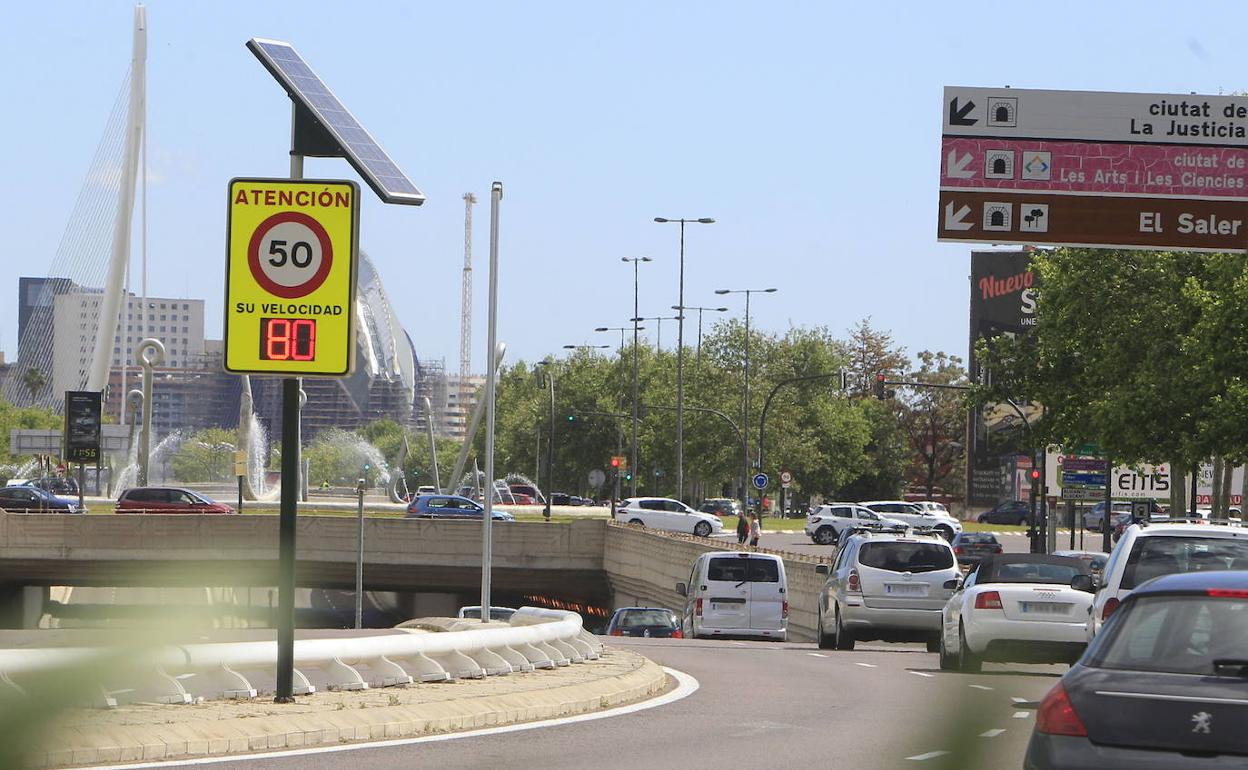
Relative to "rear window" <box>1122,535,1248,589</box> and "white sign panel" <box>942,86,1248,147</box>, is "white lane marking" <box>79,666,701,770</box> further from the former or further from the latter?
"white sign panel" <box>942,86,1248,147</box>

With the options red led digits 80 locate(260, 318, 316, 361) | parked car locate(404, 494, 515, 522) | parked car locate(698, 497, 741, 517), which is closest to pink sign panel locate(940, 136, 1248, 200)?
red led digits 80 locate(260, 318, 316, 361)

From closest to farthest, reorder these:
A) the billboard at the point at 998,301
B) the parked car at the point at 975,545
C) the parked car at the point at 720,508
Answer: the parked car at the point at 975,545, the billboard at the point at 998,301, the parked car at the point at 720,508

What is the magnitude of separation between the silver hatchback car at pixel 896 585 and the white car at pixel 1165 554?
1026 cm

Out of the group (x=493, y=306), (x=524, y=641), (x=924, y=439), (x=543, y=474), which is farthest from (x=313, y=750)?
(x=543, y=474)

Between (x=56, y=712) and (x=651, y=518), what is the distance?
73.4 m

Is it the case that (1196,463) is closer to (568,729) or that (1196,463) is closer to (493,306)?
(493,306)

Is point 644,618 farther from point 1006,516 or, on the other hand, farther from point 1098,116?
point 1006,516

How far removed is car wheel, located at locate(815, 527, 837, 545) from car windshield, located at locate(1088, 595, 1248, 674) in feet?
213

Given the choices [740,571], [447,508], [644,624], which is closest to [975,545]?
[447,508]

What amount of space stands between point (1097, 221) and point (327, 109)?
15814 mm

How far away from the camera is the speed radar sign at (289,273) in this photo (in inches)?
524

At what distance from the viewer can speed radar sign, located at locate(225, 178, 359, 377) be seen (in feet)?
43.7

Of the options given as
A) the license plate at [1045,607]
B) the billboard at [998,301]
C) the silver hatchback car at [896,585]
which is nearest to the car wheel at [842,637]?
the silver hatchback car at [896,585]

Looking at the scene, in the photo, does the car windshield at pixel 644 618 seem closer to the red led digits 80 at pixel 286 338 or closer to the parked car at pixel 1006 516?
the red led digits 80 at pixel 286 338
